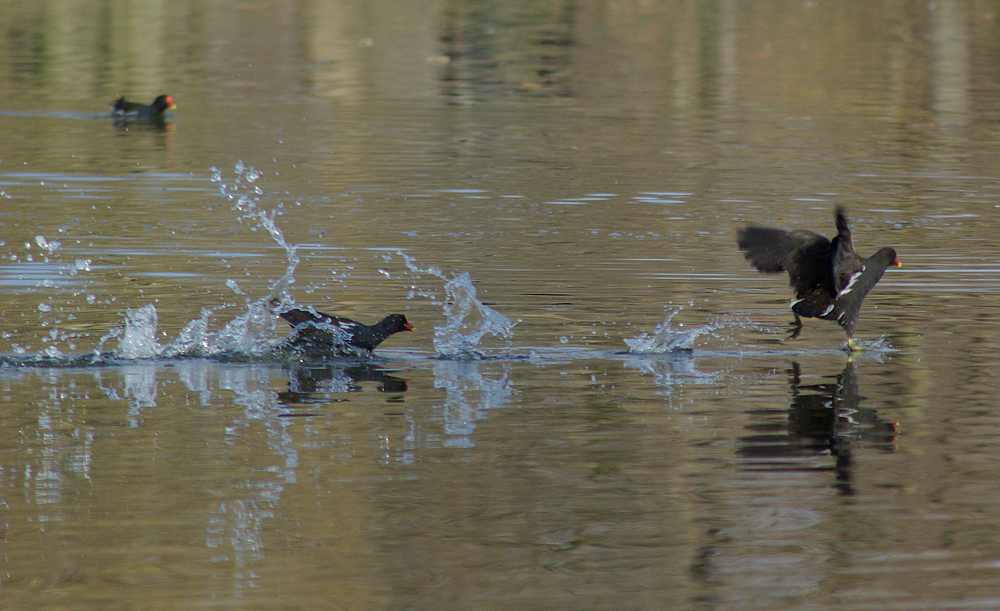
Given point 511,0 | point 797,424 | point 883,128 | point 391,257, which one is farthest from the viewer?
point 511,0

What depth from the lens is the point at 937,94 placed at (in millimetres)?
38094

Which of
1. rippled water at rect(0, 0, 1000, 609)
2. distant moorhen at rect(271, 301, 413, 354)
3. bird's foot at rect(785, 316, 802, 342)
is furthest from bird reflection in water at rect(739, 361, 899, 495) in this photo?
distant moorhen at rect(271, 301, 413, 354)

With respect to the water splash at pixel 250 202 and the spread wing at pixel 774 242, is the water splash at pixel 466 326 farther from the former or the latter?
the water splash at pixel 250 202

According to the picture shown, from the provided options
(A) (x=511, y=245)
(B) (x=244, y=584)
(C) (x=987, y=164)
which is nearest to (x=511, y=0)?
(C) (x=987, y=164)

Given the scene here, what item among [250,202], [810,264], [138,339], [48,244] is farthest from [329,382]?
[48,244]

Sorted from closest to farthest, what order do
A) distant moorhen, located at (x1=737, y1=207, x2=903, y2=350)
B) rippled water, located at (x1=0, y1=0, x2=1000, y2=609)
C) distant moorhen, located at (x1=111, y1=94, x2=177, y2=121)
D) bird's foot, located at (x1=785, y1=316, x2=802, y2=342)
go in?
rippled water, located at (x1=0, y1=0, x2=1000, y2=609)
distant moorhen, located at (x1=737, y1=207, x2=903, y2=350)
bird's foot, located at (x1=785, y1=316, x2=802, y2=342)
distant moorhen, located at (x1=111, y1=94, x2=177, y2=121)

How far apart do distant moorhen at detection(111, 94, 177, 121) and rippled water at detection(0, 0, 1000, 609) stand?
0.26 m

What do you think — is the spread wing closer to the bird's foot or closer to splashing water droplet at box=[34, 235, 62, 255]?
the bird's foot

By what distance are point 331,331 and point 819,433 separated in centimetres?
371

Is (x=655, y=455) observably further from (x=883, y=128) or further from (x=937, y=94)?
(x=937, y=94)

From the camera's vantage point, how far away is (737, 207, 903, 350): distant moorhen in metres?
14.2

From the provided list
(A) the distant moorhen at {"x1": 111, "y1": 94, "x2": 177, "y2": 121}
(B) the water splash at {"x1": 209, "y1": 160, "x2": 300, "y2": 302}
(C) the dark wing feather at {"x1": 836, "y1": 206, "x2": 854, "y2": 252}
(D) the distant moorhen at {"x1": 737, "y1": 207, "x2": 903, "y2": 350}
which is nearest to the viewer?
(C) the dark wing feather at {"x1": 836, "y1": 206, "x2": 854, "y2": 252}

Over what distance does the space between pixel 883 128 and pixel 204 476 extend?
74.8 ft

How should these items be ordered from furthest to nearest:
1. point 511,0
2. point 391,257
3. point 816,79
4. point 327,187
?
point 511,0 < point 816,79 < point 327,187 < point 391,257
